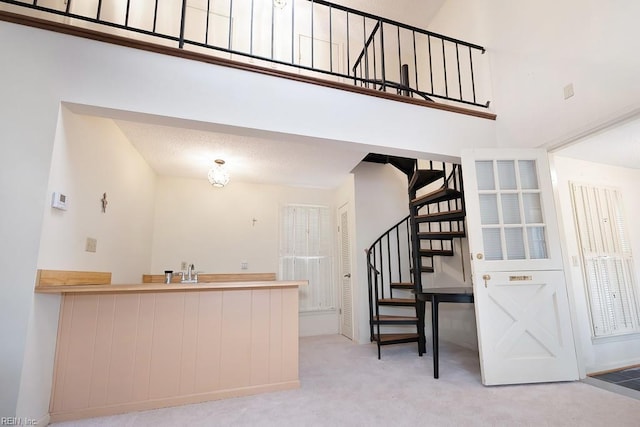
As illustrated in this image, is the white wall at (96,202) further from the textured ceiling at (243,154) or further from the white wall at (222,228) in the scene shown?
the white wall at (222,228)

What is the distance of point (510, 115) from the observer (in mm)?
3191

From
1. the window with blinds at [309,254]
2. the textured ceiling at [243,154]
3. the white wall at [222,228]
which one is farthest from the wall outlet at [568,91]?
the white wall at [222,228]

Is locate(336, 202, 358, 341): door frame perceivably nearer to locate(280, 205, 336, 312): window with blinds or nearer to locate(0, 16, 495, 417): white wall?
locate(280, 205, 336, 312): window with blinds

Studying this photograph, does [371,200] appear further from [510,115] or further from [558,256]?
[558,256]

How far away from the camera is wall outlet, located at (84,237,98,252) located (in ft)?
8.44

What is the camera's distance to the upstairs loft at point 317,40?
314cm

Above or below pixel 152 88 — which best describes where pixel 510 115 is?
above

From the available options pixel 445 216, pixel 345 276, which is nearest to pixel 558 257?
pixel 445 216

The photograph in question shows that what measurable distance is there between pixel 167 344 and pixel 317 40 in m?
5.11

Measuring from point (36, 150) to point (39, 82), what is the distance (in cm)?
48

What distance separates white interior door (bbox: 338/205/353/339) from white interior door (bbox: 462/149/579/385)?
2.21 m

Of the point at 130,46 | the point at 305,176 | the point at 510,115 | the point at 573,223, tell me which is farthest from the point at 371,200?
the point at 130,46

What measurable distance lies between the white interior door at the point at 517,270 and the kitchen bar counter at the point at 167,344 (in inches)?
68.8

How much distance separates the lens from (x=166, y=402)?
2346 millimetres
